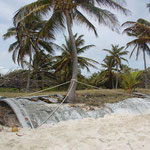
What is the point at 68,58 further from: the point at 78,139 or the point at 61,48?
the point at 78,139

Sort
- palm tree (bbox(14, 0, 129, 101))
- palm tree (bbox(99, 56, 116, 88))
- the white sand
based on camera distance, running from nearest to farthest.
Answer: the white sand → palm tree (bbox(14, 0, 129, 101)) → palm tree (bbox(99, 56, 116, 88))

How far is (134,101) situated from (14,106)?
4.55m

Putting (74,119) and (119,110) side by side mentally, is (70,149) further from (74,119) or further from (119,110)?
(119,110)

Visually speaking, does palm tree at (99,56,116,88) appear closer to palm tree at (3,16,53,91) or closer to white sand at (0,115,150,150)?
palm tree at (3,16,53,91)

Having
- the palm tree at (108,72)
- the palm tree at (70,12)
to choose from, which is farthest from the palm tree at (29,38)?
the palm tree at (108,72)

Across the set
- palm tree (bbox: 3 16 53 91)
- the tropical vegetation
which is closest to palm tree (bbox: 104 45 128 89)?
the tropical vegetation

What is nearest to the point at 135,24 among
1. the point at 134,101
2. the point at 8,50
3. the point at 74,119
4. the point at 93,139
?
the point at 134,101

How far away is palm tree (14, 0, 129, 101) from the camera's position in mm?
5160

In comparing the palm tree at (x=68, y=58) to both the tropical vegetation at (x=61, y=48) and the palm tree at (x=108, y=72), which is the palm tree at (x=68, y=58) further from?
the palm tree at (x=108, y=72)

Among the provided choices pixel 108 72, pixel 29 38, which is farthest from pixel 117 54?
pixel 29 38

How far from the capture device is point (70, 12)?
595 cm

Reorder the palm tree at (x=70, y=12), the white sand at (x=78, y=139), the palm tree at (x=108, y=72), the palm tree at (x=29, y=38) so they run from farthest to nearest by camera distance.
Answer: the palm tree at (x=108, y=72)
the palm tree at (x=29, y=38)
the palm tree at (x=70, y=12)
the white sand at (x=78, y=139)

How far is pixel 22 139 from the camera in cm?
Answer: 221

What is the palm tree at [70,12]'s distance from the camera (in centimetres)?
516
